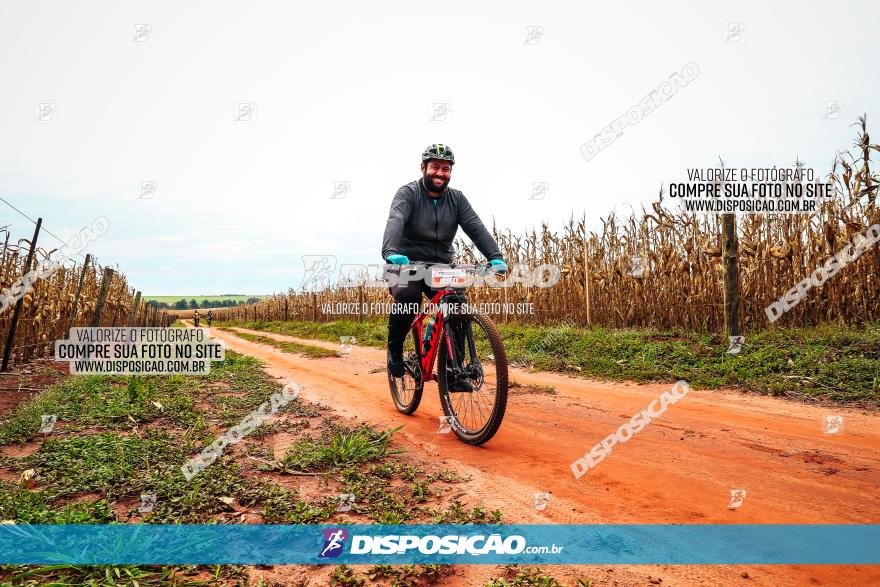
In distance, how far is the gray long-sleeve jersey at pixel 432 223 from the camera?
4.94m

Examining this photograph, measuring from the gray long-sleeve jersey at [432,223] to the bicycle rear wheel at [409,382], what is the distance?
92 centimetres

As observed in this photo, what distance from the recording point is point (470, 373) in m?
4.32

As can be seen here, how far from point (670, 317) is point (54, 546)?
11049 mm

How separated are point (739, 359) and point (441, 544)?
6683 mm

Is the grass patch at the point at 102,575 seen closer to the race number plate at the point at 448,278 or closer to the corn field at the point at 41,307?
the race number plate at the point at 448,278

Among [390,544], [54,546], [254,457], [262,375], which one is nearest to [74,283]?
[262,375]

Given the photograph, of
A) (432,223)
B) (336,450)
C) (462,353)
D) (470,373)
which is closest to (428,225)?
(432,223)

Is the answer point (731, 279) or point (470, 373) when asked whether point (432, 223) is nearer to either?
point (470, 373)

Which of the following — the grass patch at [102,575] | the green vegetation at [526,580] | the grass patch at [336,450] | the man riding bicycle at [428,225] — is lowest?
the green vegetation at [526,580]

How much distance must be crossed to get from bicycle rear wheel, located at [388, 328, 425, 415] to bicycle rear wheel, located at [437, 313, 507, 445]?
0.62 m

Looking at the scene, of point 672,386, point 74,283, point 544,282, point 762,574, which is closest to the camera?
point 762,574

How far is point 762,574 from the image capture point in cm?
222

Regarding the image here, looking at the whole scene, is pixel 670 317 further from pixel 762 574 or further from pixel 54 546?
pixel 54 546

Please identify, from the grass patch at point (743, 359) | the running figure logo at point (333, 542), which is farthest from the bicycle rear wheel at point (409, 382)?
the grass patch at point (743, 359)
